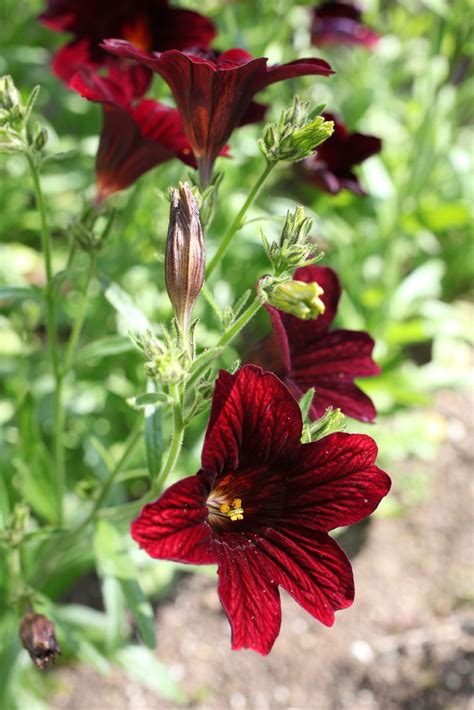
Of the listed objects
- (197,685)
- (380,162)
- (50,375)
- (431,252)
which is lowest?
(197,685)

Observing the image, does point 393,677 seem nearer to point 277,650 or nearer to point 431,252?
point 277,650

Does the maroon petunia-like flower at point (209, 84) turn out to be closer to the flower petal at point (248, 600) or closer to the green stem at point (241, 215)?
the green stem at point (241, 215)

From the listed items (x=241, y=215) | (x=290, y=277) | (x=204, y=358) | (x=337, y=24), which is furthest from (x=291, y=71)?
(x=337, y=24)

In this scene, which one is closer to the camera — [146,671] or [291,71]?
[291,71]

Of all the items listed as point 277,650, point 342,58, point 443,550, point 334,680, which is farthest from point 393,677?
point 342,58

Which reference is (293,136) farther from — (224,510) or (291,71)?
(224,510)

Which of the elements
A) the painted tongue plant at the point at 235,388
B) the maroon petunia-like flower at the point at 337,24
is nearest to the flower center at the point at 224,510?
the painted tongue plant at the point at 235,388

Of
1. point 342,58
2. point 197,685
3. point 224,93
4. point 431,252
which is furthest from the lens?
point 342,58
